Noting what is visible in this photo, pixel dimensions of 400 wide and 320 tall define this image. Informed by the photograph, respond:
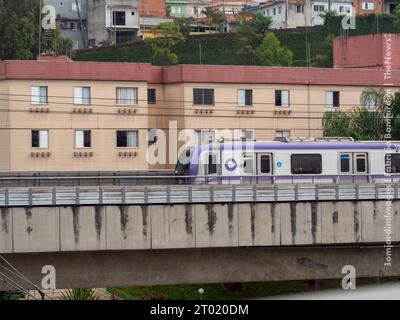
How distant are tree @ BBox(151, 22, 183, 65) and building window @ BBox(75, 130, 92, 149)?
129 feet

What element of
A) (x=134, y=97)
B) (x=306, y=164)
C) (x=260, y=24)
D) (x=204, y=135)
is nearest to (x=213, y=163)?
(x=306, y=164)

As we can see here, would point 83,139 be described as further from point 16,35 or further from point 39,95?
point 16,35

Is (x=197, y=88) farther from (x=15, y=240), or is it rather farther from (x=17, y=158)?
(x=15, y=240)

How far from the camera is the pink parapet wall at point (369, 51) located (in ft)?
203

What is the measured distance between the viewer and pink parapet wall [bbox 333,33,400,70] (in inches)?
2437

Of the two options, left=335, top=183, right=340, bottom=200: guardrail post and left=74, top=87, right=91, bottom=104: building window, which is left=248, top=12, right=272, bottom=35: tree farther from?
left=335, top=183, right=340, bottom=200: guardrail post

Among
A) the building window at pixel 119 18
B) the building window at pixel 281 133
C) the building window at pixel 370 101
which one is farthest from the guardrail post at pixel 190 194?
the building window at pixel 119 18

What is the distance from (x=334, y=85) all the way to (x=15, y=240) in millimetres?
32068

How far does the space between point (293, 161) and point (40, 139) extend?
17497 millimetres

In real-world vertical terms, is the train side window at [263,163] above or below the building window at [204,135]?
below

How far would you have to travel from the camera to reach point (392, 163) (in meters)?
40.6

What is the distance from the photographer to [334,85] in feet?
188

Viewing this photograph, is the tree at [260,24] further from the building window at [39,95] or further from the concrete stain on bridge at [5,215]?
the concrete stain on bridge at [5,215]
